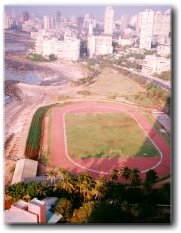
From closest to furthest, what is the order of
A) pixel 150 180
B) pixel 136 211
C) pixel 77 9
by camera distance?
pixel 136 211 → pixel 77 9 → pixel 150 180

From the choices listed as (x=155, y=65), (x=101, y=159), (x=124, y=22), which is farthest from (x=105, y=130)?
(x=124, y=22)

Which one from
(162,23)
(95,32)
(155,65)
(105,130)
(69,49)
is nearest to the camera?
(162,23)

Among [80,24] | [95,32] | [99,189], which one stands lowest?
[99,189]

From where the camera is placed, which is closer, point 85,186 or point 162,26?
point 85,186

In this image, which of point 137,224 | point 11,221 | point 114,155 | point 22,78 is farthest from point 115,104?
point 11,221

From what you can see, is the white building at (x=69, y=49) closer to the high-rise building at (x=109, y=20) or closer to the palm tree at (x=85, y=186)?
the high-rise building at (x=109, y=20)

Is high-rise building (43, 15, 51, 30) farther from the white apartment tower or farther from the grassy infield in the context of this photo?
the white apartment tower

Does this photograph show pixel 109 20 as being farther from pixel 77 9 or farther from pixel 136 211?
pixel 136 211
